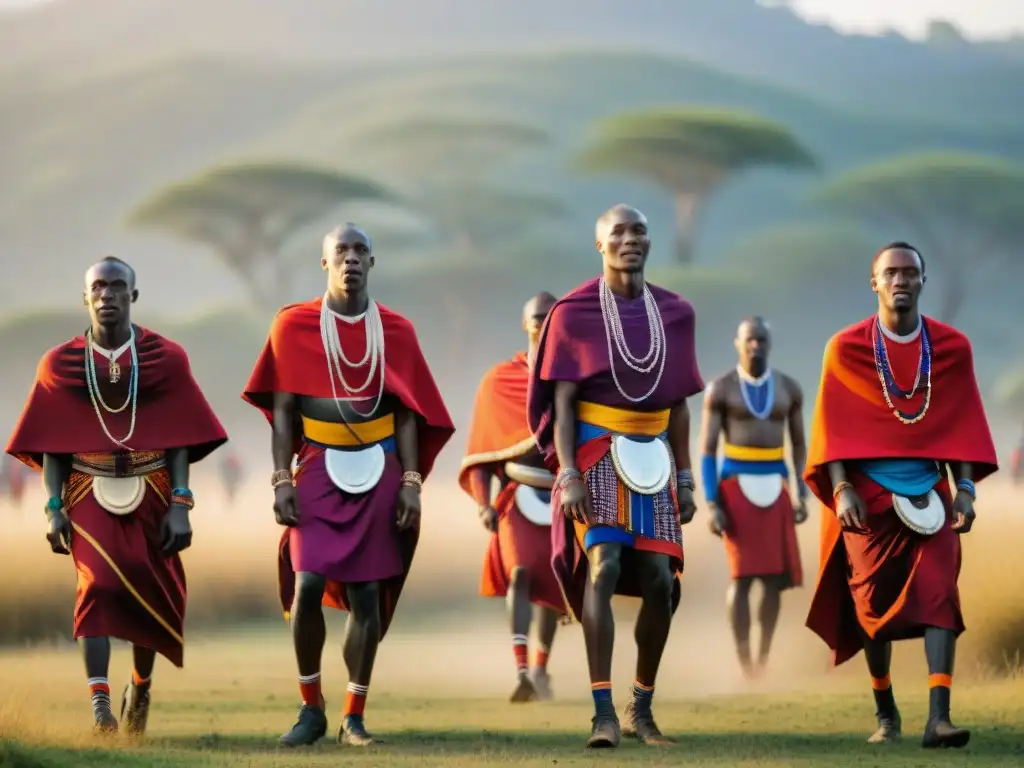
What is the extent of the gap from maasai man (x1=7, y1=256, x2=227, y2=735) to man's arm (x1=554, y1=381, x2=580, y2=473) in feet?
5.93

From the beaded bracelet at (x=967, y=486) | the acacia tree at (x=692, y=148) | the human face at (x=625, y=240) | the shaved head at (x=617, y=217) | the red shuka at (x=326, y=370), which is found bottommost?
the beaded bracelet at (x=967, y=486)

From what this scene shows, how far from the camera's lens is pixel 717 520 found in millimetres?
14641

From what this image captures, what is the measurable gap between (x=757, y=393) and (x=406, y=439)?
4.75 metres

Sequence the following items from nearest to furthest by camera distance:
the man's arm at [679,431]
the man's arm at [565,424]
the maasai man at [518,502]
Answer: the man's arm at [565,424] < the man's arm at [679,431] < the maasai man at [518,502]

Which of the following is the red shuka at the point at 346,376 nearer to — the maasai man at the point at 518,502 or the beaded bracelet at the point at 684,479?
the beaded bracelet at the point at 684,479

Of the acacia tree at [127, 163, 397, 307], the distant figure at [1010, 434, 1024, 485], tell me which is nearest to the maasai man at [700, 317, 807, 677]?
the distant figure at [1010, 434, 1024, 485]

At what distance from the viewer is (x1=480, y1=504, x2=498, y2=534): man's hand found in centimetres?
1352

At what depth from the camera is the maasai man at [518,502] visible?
527 inches

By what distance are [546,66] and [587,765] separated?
214ft

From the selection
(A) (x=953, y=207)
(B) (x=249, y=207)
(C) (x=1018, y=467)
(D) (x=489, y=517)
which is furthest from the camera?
(A) (x=953, y=207)

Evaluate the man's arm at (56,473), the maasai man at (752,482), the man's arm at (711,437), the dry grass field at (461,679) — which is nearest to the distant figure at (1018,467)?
the dry grass field at (461,679)

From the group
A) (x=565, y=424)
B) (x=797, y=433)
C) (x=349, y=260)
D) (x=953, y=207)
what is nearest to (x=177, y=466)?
(x=349, y=260)

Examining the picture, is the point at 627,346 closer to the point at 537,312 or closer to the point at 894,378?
the point at 894,378

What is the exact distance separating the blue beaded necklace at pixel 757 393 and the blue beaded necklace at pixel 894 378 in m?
4.37
